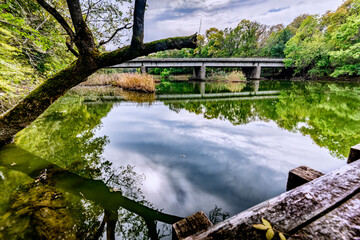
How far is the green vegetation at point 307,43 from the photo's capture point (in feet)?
48.6

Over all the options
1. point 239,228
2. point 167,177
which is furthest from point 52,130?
point 239,228

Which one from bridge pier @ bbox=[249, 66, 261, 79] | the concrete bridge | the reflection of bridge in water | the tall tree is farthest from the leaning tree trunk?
bridge pier @ bbox=[249, 66, 261, 79]

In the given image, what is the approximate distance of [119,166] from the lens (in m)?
2.32

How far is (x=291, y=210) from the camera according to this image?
714 millimetres

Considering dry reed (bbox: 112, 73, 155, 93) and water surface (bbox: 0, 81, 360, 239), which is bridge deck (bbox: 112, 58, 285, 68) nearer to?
dry reed (bbox: 112, 73, 155, 93)

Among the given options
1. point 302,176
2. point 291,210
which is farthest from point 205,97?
point 291,210

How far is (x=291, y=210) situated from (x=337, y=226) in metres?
0.16

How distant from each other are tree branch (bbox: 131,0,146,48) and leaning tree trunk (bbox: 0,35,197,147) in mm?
58

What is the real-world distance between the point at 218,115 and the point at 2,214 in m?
4.61

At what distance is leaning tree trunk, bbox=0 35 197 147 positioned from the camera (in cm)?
225

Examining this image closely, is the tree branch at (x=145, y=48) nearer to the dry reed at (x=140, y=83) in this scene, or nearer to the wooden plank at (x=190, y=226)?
the wooden plank at (x=190, y=226)

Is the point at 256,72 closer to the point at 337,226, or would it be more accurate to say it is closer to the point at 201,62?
Result: the point at 201,62

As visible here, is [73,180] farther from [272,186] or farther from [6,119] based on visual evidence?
[272,186]

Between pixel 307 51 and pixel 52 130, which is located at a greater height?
pixel 307 51
